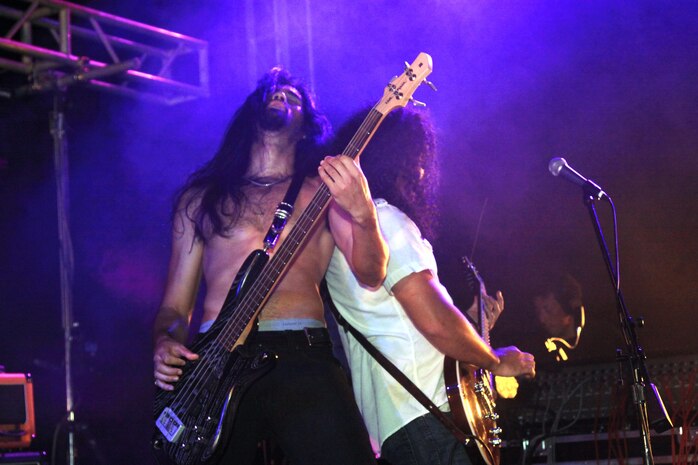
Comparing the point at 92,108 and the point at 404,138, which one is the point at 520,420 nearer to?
the point at 404,138

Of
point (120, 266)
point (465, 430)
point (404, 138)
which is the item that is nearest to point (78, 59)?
point (120, 266)

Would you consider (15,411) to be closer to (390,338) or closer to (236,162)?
(236,162)

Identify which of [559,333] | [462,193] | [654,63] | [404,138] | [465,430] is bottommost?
[465,430]

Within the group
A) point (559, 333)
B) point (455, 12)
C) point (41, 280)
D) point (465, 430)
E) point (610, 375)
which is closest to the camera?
point (465, 430)

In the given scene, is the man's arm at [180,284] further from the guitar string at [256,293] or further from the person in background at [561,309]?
the person in background at [561,309]

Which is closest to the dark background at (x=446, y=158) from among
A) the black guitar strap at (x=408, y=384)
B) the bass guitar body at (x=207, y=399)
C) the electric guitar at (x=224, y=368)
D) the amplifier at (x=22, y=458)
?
the amplifier at (x=22, y=458)

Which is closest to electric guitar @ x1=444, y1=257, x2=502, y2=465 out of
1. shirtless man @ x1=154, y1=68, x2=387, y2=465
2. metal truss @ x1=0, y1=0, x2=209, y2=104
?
shirtless man @ x1=154, y1=68, x2=387, y2=465

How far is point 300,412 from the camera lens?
2.65 m

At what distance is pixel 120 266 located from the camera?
6.57 meters

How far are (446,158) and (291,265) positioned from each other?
117 inches

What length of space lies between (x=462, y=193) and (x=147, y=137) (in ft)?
7.97

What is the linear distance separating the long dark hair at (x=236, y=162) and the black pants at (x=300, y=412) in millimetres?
563

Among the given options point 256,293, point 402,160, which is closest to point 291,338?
point 256,293

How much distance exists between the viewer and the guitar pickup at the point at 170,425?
103 inches
